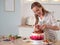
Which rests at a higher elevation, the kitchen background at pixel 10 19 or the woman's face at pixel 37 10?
the woman's face at pixel 37 10

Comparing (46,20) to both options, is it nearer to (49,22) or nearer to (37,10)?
(49,22)

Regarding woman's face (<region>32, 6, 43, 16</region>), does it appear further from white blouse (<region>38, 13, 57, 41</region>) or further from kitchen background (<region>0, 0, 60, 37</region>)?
kitchen background (<region>0, 0, 60, 37</region>)

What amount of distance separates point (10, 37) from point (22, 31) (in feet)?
4.68

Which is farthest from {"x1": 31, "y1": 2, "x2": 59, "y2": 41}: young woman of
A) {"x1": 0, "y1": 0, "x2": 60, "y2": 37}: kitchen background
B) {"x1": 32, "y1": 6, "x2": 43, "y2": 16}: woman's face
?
{"x1": 0, "y1": 0, "x2": 60, "y2": 37}: kitchen background

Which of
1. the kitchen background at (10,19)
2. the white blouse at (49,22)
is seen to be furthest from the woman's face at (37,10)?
the kitchen background at (10,19)

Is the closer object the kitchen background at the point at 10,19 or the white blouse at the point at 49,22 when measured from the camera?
the white blouse at the point at 49,22

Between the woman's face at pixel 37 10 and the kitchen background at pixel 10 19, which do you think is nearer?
the woman's face at pixel 37 10

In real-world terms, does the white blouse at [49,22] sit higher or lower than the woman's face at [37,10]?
lower

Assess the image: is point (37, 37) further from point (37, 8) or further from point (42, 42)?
point (37, 8)

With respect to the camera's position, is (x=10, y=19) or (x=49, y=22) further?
(x=10, y=19)

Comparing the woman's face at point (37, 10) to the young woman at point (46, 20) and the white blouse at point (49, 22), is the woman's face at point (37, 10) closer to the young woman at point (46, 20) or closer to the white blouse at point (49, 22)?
the young woman at point (46, 20)

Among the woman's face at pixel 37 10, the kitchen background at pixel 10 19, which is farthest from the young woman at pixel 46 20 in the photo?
the kitchen background at pixel 10 19

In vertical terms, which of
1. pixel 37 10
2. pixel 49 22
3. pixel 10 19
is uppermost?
pixel 37 10

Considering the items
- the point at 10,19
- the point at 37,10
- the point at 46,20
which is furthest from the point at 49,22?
the point at 10,19
